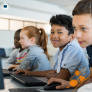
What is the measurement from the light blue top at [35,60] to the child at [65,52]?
254 mm

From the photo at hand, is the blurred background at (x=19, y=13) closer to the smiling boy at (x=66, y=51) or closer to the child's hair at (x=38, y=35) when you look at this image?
the child's hair at (x=38, y=35)

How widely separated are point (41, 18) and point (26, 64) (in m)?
3.17

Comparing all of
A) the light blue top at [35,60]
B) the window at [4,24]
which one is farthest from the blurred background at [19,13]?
the light blue top at [35,60]

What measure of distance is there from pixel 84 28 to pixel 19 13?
3.50 metres

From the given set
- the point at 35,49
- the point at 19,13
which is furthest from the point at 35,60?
the point at 19,13

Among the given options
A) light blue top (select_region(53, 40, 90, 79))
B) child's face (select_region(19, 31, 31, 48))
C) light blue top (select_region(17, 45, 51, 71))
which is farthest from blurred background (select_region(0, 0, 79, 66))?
light blue top (select_region(53, 40, 90, 79))

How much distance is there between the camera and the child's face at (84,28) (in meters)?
0.49

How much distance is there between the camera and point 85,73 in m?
0.84

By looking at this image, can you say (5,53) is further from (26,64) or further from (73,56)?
(73,56)

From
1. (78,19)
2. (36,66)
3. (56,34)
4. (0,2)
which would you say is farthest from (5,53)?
(78,19)

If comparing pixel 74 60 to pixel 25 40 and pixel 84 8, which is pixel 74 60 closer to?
pixel 84 8

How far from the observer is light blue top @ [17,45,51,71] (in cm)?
123

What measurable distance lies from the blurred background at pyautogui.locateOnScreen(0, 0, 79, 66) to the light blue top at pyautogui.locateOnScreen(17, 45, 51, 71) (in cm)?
249

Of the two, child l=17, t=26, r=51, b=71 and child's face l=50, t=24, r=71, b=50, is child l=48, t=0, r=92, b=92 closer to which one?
child's face l=50, t=24, r=71, b=50
